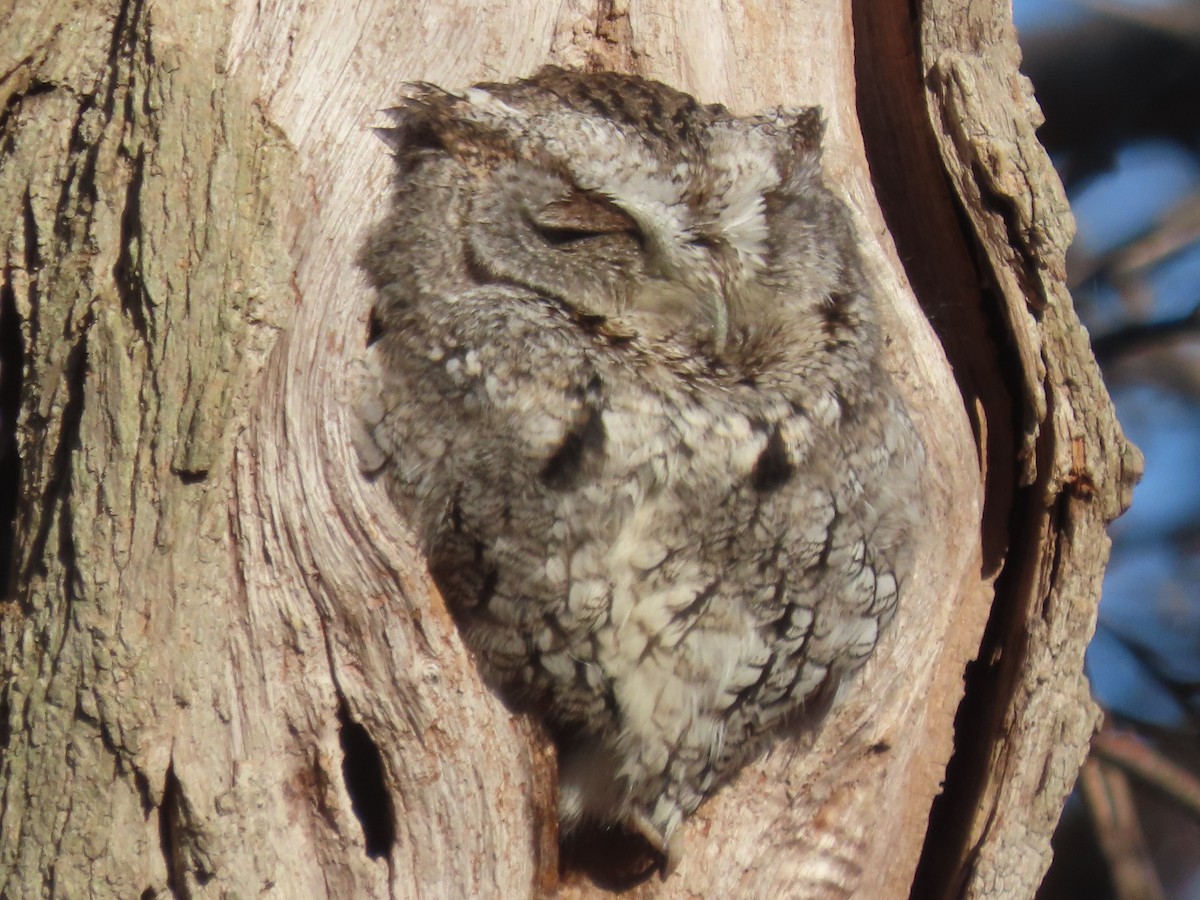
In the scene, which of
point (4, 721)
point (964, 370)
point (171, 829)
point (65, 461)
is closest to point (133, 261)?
point (65, 461)

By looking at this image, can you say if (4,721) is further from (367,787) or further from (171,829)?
(367,787)

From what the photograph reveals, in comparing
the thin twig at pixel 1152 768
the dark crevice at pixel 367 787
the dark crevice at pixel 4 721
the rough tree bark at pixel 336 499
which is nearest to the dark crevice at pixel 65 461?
the rough tree bark at pixel 336 499

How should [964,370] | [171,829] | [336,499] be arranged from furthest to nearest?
[964,370] < [336,499] < [171,829]

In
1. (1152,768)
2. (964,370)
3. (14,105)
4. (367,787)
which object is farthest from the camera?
(1152,768)

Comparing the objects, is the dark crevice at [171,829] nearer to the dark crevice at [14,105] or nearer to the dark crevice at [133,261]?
the dark crevice at [133,261]

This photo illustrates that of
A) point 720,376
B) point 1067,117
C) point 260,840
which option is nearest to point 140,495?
point 260,840
